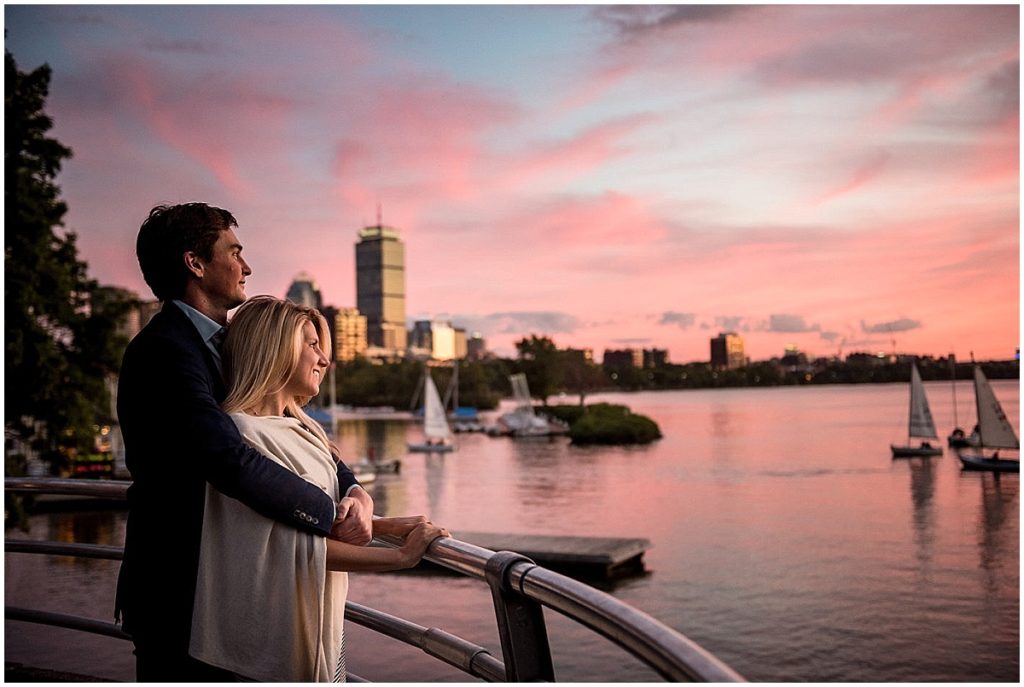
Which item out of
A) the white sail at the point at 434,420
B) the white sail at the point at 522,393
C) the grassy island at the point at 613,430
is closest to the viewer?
the white sail at the point at 434,420

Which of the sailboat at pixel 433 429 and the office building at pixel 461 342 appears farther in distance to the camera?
the office building at pixel 461 342

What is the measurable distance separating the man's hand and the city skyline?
37675 millimetres

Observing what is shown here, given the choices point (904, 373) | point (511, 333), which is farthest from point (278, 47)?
point (904, 373)

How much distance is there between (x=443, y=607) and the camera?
19594 millimetres

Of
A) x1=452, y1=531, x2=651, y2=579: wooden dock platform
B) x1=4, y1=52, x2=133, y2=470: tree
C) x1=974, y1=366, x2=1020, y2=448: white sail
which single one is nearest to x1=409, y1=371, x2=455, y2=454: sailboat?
x1=974, y1=366, x2=1020, y2=448: white sail

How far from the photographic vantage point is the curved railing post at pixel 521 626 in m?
1.81

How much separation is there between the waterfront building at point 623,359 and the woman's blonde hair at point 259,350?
552 feet

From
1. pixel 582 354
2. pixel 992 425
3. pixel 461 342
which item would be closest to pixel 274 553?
pixel 992 425

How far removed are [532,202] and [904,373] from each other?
3120 inches

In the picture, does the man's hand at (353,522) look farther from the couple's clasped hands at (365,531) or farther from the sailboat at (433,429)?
the sailboat at (433,429)

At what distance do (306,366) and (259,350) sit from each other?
0.33 ft

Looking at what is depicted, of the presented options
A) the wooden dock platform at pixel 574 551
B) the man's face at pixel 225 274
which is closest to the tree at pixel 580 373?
the wooden dock platform at pixel 574 551

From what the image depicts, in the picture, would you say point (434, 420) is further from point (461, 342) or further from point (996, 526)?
point (461, 342)

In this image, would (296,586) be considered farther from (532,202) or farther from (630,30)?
(532,202)
